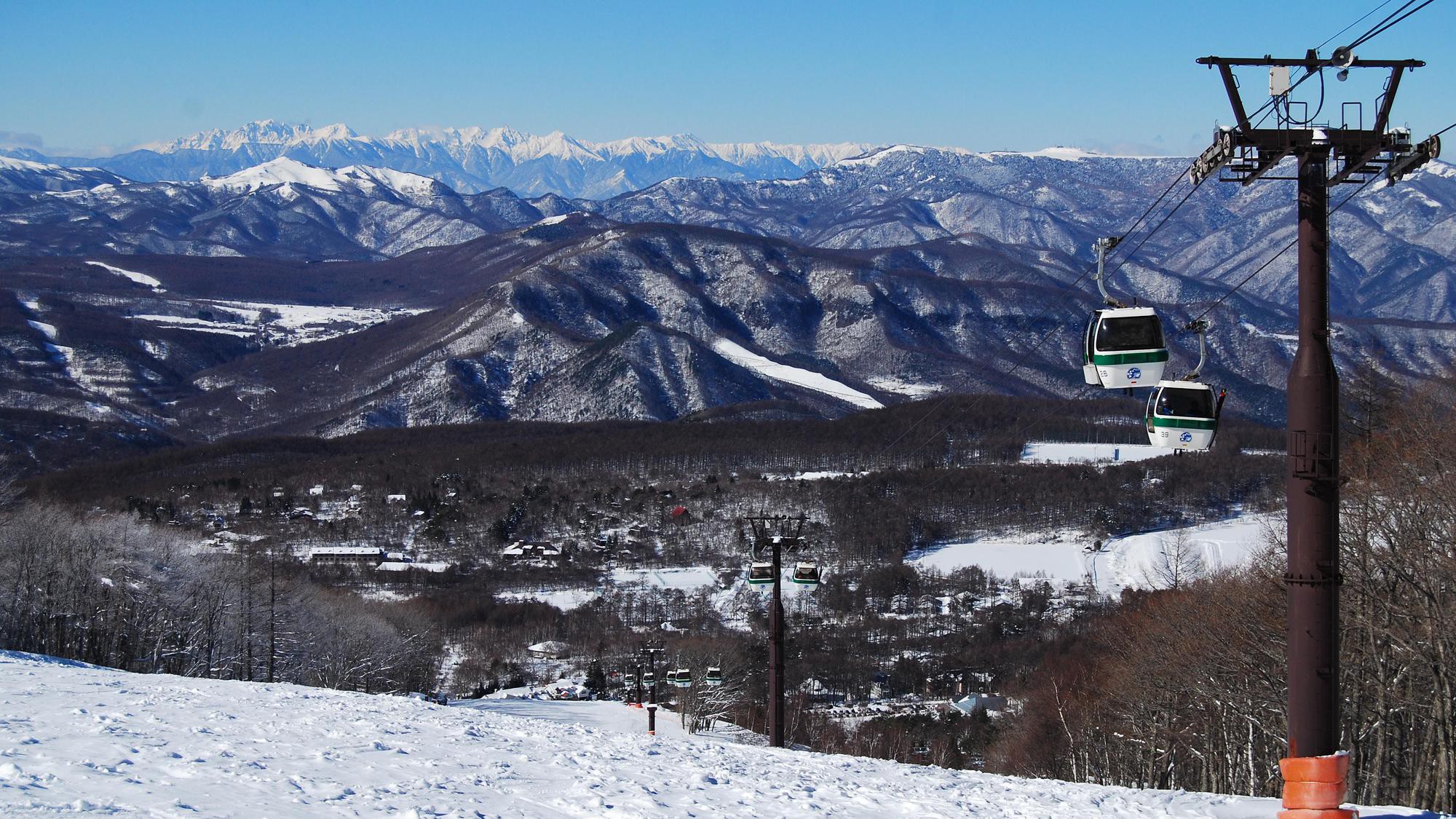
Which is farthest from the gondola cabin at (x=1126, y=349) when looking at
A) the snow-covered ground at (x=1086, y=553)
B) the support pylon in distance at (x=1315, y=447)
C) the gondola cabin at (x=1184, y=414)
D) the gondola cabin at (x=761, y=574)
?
the snow-covered ground at (x=1086, y=553)

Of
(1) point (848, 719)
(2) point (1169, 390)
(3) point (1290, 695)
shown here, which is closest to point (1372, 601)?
(2) point (1169, 390)

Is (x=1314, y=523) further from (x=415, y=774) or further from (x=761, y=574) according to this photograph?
(x=761, y=574)

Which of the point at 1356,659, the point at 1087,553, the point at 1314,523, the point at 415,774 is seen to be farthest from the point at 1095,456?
the point at 1314,523

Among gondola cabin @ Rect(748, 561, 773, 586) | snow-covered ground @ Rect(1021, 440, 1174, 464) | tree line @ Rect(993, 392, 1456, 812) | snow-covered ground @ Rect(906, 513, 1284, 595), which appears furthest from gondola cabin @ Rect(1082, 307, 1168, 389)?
snow-covered ground @ Rect(1021, 440, 1174, 464)

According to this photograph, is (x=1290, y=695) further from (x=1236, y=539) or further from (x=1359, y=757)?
(x=1236, y=539)

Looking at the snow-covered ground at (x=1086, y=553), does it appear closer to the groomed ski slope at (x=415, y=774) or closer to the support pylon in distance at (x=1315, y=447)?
the groomed ski slope at (x=415, y=774)
